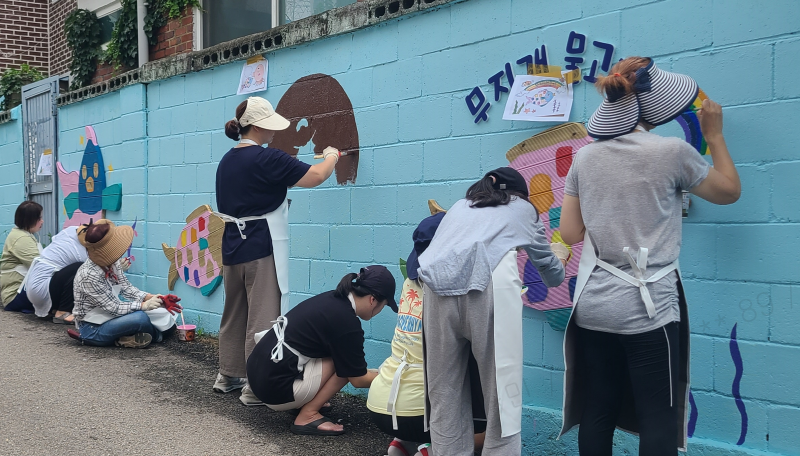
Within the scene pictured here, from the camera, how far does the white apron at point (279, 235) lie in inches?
178

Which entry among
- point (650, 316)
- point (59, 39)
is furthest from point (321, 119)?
point (59, 39)

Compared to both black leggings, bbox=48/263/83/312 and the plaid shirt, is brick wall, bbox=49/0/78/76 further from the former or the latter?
the plaid shirt

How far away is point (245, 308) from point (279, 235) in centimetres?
54

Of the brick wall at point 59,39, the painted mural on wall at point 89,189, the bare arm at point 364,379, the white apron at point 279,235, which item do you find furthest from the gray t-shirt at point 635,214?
→ the brick wall at point 59,39

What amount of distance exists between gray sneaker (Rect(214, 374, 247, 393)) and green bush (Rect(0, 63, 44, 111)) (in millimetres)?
7867

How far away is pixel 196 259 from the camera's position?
21.0ft

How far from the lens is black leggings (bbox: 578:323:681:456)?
2.59m

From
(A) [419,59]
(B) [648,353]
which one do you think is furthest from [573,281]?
(A) [419,59]

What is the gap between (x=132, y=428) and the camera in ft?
13.5

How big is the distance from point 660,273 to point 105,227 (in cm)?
467

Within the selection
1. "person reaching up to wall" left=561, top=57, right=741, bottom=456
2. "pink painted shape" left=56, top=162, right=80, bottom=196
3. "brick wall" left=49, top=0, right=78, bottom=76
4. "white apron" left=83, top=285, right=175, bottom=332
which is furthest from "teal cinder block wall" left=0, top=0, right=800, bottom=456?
"brick wall" left=49, top=0, right=78, bottom=76

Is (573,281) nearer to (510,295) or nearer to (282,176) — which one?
(510,295)

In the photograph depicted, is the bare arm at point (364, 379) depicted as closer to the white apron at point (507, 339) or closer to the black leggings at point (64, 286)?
the white apron at point (507, 339)

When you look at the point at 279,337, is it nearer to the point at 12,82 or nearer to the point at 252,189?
the point at 252,189
